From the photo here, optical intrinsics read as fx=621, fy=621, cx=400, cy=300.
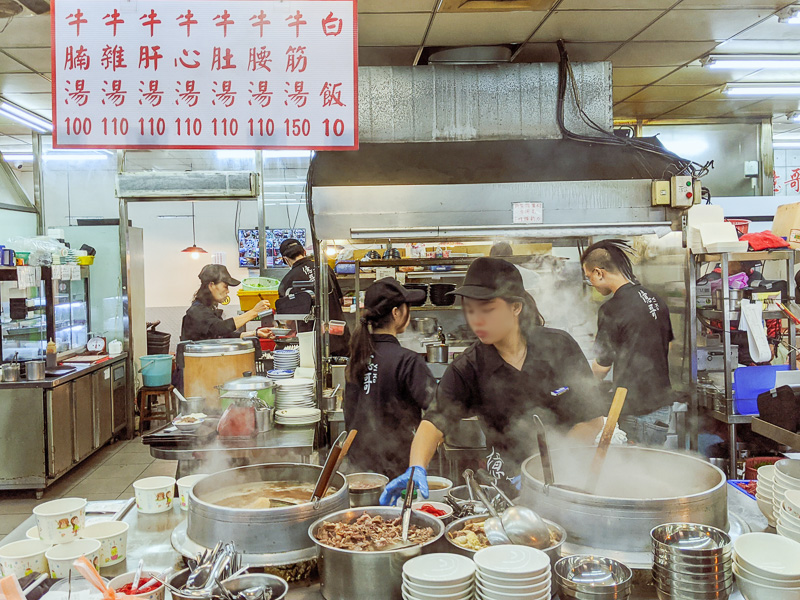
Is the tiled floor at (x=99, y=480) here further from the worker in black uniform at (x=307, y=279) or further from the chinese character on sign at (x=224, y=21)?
the chinese character on sign at (x=224, y=21)

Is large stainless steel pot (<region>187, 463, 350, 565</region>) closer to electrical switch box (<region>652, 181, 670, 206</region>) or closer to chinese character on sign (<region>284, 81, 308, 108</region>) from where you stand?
chinese character on sign (<region>284, 81, 308, 108</region>)

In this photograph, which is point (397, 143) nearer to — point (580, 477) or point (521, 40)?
point (521, 40)

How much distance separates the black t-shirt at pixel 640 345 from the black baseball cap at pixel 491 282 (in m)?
1.70

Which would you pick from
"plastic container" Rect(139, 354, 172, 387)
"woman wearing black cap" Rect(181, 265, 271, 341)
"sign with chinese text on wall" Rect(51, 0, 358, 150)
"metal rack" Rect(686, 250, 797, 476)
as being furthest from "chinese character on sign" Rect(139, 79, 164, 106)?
"plastic container" Rect(139, 354, 172, 387)

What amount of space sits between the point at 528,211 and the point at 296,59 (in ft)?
7.67

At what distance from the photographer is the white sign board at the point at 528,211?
407 cm

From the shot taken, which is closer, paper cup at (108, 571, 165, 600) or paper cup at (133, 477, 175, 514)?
paper cup at (108, 571, 165, 600)

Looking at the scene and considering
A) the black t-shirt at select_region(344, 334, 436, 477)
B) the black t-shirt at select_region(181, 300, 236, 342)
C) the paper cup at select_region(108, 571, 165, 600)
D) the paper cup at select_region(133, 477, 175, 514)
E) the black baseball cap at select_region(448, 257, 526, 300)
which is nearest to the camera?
the paper cup at select_region(108, 571, 165, 600)

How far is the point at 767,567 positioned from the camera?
1.36 meters

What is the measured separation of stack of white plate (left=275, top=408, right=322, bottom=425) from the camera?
3580 mm

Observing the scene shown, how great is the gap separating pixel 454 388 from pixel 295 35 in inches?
57.5

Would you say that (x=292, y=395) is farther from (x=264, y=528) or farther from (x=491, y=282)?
(x=264, y=528)

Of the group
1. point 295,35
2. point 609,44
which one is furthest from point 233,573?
point 609,44

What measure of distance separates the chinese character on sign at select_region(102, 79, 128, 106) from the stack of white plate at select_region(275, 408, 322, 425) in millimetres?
2039
